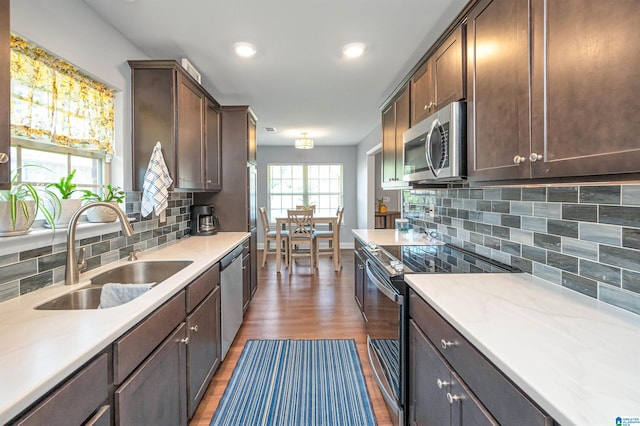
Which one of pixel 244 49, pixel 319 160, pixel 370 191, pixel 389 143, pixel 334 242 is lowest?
pixel 334 242

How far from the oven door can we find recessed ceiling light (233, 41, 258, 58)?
5.99 feet

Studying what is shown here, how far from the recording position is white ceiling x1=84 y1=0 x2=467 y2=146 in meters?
1.89

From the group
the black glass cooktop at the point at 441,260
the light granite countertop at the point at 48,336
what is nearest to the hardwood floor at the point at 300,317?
the black glass cooktop at the point at 441,260

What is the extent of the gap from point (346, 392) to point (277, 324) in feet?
4.07

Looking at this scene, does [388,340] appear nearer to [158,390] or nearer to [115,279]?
[158,390]

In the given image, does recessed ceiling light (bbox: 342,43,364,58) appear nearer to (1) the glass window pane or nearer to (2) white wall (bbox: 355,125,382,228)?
(1) the glass window pane

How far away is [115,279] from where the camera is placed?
1.82 meters

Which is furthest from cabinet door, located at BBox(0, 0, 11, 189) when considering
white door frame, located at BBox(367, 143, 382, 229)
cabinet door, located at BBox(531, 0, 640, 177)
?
white door frame, located at BBox(367, 143, 382, 229)

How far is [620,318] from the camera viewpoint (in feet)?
3.27

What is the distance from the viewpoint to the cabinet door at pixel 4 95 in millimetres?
936

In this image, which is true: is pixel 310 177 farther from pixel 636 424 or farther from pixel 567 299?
pixel 636 424

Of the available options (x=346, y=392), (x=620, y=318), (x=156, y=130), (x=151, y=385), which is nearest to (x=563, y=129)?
(x=620, y=318)

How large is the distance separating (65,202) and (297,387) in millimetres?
1770

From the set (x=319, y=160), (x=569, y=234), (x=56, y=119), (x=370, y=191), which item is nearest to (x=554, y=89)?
(x=569, y=234)
